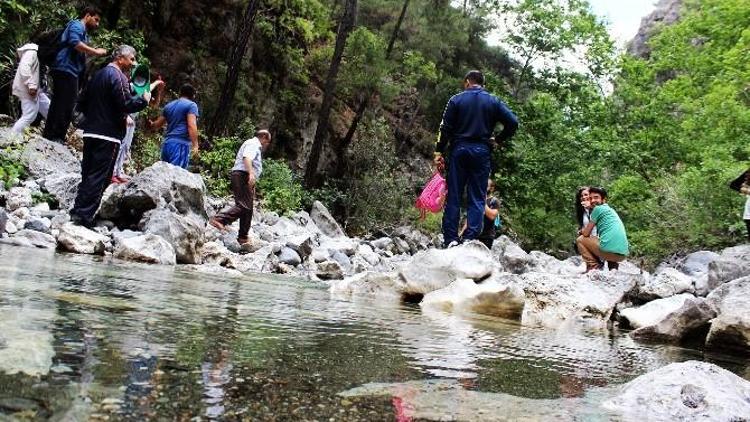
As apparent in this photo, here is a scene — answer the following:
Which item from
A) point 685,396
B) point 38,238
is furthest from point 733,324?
point 38,238

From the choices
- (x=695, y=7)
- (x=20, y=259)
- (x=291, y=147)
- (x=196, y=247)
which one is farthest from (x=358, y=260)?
(x=695, y=7)

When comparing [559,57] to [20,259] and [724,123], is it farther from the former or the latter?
[20,259]

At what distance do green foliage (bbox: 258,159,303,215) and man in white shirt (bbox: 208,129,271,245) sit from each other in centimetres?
618

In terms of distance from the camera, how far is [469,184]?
21.5ft

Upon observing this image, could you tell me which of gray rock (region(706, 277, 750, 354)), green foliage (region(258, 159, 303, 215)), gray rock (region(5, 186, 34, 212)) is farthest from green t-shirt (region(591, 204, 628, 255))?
green foliage (region(258, 159, 303, 215))

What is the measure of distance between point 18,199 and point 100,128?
4.74ft

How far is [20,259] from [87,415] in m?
3.31

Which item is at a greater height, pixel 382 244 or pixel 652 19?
pixel 652 19

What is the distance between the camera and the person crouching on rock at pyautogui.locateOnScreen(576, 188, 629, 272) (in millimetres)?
8062

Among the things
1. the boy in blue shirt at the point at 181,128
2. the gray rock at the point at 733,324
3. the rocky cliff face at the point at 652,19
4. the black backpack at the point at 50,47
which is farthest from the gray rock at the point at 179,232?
the rocky cliff face at the point at 652,19

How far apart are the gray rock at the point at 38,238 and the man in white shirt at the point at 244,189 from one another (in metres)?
3.15

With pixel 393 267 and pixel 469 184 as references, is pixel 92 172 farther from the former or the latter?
pixel 469 184

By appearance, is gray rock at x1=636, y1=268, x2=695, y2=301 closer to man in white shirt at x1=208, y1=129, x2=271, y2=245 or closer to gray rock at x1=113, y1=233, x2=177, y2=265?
gray rock at x1=113, y1=233, x2=177, y2=265

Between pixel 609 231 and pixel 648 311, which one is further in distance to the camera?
pixel 609 231
